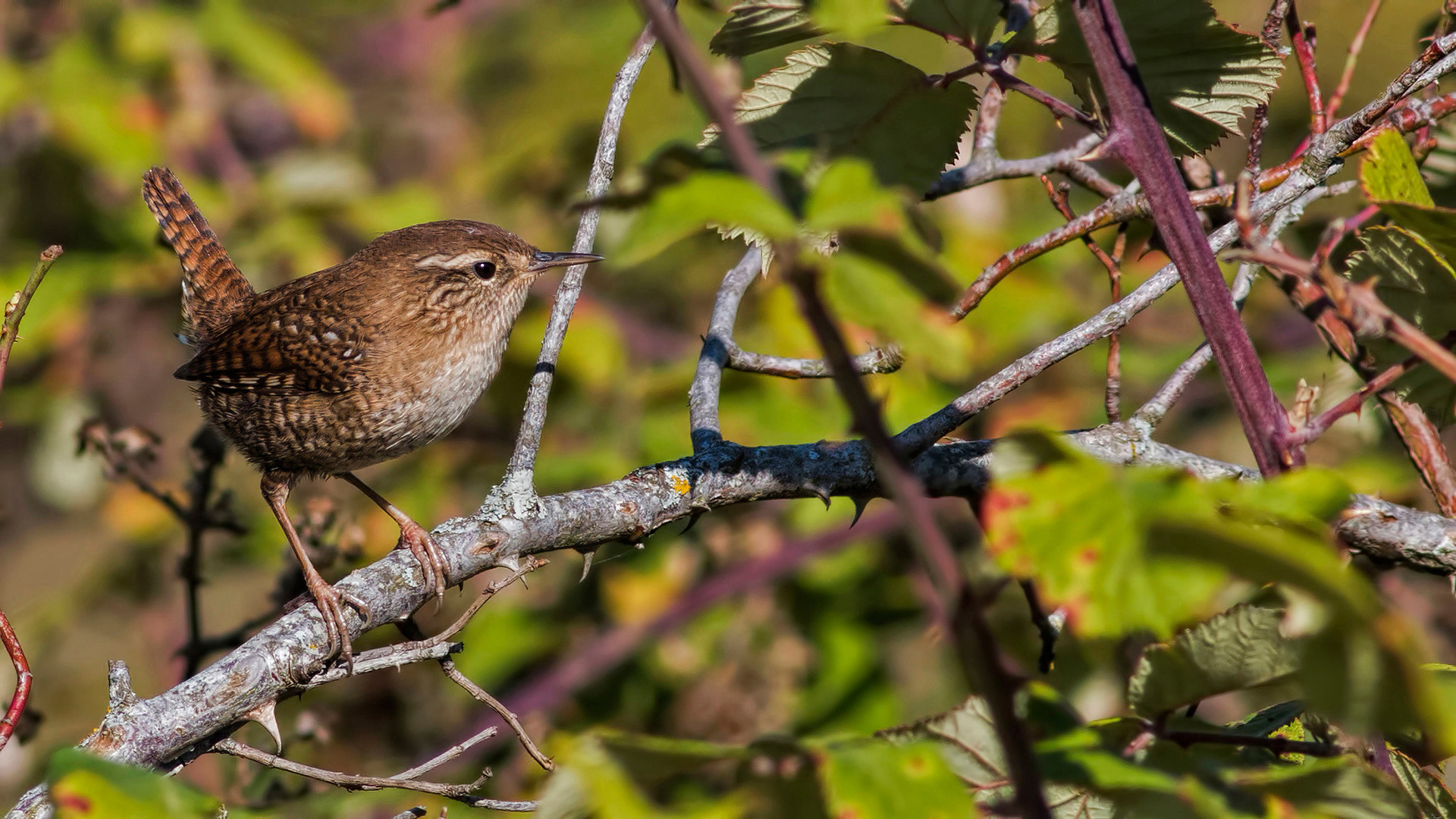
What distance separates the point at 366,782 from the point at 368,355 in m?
1.61

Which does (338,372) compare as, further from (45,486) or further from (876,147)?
(45,486)

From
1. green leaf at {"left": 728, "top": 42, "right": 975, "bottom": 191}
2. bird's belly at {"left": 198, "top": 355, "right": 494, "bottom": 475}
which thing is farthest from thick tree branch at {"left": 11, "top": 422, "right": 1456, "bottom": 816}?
bird's belly at {"left": 198, "top": 355, "right": 494, "bottom": 475}

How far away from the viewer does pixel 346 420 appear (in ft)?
9.97

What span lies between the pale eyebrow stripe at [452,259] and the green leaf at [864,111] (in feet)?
6.07

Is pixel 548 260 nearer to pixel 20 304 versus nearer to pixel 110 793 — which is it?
pixel 20 304

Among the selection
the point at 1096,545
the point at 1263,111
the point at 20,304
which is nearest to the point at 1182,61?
the point at 1263,111

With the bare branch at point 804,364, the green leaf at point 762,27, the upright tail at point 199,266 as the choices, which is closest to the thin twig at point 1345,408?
the bare branch at point 804,364

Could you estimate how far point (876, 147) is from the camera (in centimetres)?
166

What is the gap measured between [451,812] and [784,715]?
1506mm

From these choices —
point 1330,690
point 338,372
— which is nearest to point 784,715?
point 338,372

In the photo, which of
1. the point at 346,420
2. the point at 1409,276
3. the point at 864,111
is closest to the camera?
the point at 1409,276

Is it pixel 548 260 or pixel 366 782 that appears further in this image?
pixel 548 260

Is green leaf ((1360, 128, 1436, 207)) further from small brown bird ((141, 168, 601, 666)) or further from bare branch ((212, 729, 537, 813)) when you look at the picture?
small brown bird ((141, 168, 601, 666))

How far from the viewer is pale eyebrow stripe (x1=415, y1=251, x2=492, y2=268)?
336cm
